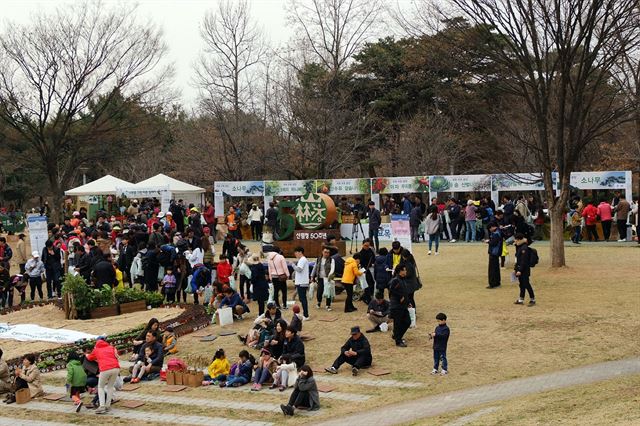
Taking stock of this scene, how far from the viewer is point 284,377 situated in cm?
1345

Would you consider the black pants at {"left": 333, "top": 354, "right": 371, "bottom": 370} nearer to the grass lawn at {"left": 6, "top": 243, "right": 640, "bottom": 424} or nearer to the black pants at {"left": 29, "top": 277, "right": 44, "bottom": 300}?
the grass lawn at {"left": 6, "top": 243, "right": 640, "bottom": 424}

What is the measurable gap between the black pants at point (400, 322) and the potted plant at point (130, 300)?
781 centimetres

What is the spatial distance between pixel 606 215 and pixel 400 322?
1536cm

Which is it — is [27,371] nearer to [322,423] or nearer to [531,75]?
[322,423]

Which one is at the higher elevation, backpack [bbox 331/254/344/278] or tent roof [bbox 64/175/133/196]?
tent roof [bbox 64/175/133/196]

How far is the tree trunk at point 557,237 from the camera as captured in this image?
22.0 metres

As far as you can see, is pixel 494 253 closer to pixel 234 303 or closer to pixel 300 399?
pixel 234 303

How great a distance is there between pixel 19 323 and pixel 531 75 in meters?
15.0

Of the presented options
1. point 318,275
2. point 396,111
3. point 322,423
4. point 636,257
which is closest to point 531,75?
point 636,257

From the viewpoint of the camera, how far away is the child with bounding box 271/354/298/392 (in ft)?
44.1

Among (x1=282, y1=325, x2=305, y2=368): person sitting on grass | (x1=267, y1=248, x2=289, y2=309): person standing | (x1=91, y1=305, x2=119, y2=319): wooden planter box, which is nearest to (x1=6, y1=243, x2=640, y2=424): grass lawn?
(x1=282, y1=325, x2=305, y2=368): person sitting on grass

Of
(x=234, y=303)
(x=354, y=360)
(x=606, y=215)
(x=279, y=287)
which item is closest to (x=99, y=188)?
(x=234, y=303)

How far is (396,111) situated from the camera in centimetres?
4538

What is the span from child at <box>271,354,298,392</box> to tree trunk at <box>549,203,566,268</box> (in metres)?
11.2
